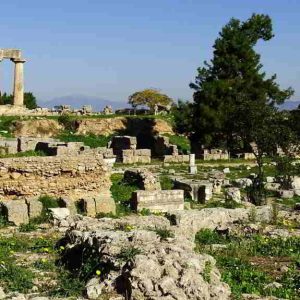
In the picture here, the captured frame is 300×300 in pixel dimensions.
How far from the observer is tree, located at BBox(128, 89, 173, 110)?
70.6 metres

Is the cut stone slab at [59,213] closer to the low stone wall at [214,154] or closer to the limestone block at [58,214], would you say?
the limestone block at [58,214]

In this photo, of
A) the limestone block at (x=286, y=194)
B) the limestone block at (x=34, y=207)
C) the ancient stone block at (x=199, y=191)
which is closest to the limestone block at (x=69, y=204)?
the limestone block at (x=34, y=207)

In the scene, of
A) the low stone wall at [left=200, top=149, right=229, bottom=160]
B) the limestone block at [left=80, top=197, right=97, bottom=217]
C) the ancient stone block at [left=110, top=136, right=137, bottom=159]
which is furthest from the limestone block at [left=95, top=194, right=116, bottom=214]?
the low stone wall at [left=200, top=149, right=229, bottom=160]

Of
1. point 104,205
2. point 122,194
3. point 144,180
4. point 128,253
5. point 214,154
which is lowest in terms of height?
point 128,253

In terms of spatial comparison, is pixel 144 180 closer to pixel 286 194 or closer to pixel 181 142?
pixel 286 194

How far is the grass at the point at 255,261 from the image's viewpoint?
10.8m

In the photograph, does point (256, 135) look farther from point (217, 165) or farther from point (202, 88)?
point (202, 88)

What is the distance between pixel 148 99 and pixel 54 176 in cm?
5298

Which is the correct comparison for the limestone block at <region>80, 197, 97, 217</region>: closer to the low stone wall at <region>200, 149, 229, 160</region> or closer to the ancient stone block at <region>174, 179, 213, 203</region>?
the ancient stone block at <region>174, 179, 213, 203</region>

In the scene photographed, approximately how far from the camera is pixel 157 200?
782 inches

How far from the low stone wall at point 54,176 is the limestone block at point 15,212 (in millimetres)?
1457

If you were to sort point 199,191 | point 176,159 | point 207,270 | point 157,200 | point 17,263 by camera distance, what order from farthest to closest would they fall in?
point 176,159 < point 199,191 < point 157,200 < point 17,263 < point 207,270

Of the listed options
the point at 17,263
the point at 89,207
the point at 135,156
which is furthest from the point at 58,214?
the point at 135,156

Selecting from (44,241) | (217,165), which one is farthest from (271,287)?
(217,165)
